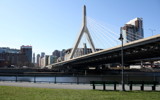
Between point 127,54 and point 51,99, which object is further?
point 127,54

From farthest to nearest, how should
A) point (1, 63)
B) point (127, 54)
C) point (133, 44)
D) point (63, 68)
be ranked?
point (1, 63), point (63, 68), point (127, 54), point (133, 44)

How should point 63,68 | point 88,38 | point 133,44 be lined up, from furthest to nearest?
point 63,68
point 88,38
point 133,44

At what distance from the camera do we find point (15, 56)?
17738 cm

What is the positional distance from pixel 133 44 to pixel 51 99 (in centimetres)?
4085

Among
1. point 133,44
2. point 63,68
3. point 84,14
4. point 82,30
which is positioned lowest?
point 63,68

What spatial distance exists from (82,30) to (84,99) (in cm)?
5861

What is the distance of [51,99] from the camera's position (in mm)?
A: 10859

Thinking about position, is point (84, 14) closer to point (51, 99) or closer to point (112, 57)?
point (112, 57)

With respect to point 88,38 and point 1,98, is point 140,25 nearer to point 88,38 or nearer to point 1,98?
point 88,38

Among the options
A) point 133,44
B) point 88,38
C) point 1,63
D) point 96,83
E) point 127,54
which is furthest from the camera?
point 1,63

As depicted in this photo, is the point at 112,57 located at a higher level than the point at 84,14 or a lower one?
lower

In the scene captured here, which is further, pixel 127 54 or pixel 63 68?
pixel 63 68

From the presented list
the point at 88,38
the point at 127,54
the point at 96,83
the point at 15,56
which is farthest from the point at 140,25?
the point at 15,56

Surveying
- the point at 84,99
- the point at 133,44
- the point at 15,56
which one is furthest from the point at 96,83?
the point at 15,56
